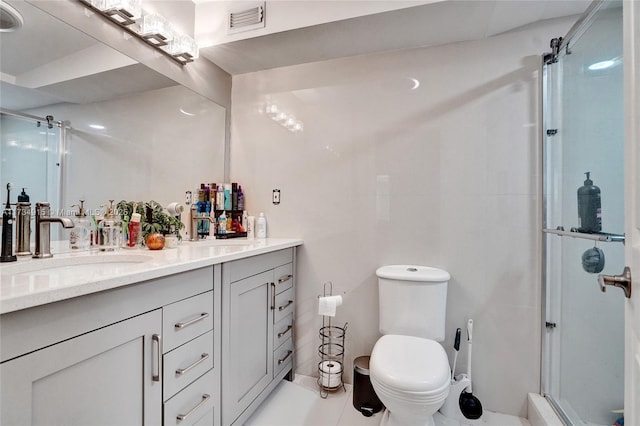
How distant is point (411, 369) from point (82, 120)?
1.76m

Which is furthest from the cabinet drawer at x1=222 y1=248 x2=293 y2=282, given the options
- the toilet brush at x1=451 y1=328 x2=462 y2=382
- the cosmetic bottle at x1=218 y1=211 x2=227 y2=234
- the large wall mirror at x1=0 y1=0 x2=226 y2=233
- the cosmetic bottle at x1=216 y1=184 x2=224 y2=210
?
the toilet brush at x1=451 y1=328 x2=462 y2=382

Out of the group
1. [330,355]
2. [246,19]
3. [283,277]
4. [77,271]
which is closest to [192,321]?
[77,271]

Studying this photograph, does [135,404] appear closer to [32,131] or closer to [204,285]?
[204,285]

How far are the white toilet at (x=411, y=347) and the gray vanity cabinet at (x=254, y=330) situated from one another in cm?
59

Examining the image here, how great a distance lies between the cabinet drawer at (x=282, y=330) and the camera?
183 cm

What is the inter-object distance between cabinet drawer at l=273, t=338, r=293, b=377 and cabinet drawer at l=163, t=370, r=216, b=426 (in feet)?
1.89

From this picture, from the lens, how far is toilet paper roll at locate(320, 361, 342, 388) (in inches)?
74.5

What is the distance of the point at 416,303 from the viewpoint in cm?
168

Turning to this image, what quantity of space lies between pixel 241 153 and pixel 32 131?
1.22 m

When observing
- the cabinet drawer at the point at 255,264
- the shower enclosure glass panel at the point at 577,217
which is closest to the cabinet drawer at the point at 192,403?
the cabinet drawer at the point at 255,264

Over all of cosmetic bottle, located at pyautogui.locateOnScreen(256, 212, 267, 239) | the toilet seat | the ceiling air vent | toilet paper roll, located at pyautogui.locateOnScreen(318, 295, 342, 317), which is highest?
the ceiling air vent

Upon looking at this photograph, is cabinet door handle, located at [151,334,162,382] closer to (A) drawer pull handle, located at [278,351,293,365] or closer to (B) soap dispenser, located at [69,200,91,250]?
(B) soap dispenser, located at [69,200,91,250]

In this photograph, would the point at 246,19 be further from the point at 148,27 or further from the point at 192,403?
the point at 192,403

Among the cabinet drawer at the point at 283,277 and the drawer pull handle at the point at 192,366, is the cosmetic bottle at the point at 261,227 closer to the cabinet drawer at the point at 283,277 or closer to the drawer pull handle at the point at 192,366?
the cabinet drawer at the point at 283,277
